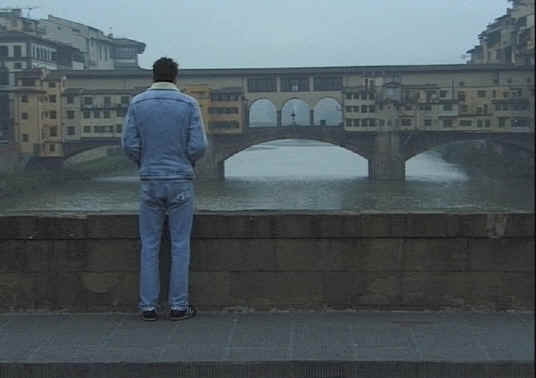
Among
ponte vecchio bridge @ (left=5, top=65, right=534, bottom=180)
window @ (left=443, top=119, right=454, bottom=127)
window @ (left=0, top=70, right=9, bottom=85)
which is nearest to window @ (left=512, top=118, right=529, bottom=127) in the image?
ponte vecchio bridge @ (left=5, top=65, right=534, bottom=180)

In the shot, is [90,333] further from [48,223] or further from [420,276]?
→ [420,276]

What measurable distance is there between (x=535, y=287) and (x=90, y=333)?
1.83 m

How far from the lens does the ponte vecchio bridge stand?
13422mm

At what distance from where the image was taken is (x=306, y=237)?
364 centimetres

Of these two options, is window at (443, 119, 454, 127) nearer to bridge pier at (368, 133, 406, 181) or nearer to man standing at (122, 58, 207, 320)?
bridge pier at (368, 133, 406, 181)

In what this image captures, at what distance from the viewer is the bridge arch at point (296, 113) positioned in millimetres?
23875

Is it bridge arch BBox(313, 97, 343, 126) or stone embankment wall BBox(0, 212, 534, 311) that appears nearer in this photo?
stone embankment wall BBox(0, 212, 534, 311)

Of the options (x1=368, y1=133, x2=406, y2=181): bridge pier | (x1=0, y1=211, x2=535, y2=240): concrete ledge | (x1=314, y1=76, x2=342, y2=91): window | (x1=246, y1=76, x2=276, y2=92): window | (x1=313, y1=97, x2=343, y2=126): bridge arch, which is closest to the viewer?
(x1=0, y1=211, x2=535, y2=240): concrete ledge

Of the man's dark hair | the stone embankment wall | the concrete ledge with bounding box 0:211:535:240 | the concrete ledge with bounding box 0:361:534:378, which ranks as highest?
the man's dark hair

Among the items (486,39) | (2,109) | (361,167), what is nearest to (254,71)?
(2,109)

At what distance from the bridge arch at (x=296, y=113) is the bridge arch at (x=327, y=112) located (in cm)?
35

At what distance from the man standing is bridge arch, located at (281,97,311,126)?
20066mm

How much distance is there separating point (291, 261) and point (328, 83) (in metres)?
19.8

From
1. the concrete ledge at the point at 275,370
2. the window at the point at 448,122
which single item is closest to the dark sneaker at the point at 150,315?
the concrete ledge at the point at 275,370
